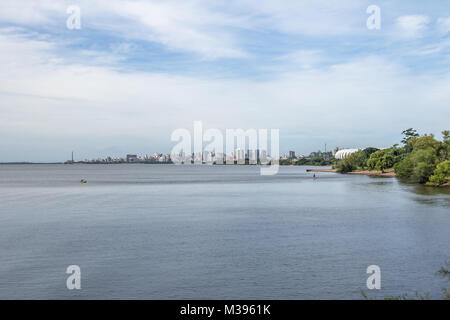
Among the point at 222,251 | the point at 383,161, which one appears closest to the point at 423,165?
the point at 383,161

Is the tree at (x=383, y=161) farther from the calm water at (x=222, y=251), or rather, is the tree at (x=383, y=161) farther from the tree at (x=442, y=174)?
the calm water at (x=222, y=251)

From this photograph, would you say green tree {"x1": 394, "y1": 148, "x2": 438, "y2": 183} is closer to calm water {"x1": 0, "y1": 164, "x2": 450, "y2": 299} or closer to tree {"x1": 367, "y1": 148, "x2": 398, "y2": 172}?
tree {"x1": 367, "y1": 148, "x2": 398, "y2": 172}

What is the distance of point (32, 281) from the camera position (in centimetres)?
2853

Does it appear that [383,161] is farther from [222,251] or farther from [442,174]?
[222,251]

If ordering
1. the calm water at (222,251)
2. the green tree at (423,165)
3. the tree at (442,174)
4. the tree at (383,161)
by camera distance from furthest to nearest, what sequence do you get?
the tree at (383,161)
the green tree at (423,165)
the tree at (442,174)
the calm water at (222,251)

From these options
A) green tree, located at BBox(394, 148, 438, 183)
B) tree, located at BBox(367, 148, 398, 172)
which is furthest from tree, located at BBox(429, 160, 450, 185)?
tree, located at BBox(367, 148, 398, 172)

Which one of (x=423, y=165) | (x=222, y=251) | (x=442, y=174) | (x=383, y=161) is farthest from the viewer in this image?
(x=383, y=161)

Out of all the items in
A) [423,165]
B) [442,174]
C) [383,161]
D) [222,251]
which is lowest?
[222,251]

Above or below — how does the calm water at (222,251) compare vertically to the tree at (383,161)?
below

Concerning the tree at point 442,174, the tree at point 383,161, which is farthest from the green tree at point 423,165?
the tree at point 383,161
